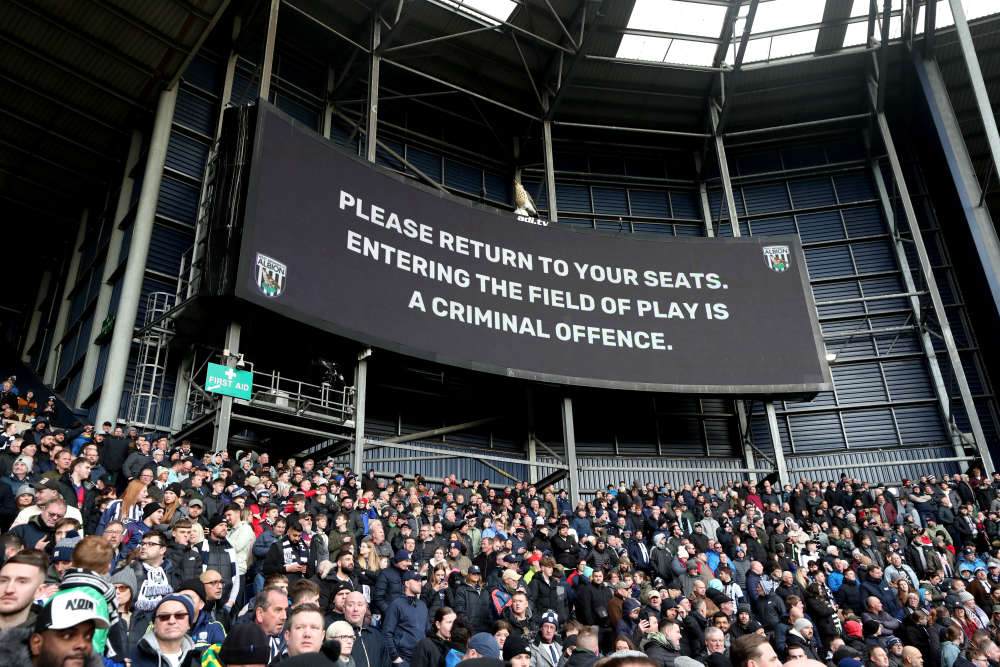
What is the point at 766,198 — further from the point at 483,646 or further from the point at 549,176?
the point at 483,646

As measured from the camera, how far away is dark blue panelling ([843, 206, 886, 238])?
98.2 feet

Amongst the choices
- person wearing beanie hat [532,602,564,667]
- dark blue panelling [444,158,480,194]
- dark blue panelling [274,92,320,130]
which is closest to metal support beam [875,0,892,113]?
dark blue panelling [444,158,480,194]

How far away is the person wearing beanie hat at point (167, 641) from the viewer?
493cm

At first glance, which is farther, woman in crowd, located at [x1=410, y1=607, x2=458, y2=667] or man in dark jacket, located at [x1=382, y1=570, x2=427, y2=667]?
man in dark jacket, located at [x1=382, y1=570, x2=427, y2=667]

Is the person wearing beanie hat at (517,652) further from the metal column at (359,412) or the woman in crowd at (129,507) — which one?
the metal column at (359,412)

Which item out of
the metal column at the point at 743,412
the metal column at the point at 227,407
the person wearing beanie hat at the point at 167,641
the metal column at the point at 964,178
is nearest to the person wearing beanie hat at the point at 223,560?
the person wearing beanie hat at the point at 167,641

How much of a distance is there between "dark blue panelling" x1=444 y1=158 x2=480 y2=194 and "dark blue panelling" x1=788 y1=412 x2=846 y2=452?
13592 millimetres

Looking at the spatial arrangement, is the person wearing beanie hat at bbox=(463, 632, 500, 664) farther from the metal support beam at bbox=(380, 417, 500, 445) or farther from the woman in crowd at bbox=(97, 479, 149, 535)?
the metal support beam at bbox=(380, 417, 500, 445)

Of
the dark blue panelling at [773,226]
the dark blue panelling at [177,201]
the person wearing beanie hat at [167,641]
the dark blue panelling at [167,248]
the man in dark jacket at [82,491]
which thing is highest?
the dark blue panelling at [773,226]

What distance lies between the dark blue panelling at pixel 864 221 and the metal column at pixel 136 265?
23.5m

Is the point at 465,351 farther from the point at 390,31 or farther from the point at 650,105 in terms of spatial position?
the point at 650,105

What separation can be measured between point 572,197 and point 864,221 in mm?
10819

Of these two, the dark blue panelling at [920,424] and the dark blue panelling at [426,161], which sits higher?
the dark blue panelling at [426,161]

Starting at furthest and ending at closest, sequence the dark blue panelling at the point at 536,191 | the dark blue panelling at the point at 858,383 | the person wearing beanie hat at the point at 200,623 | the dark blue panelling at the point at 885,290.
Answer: the dark blue panelling at the point at 536,191, the dark blue panelling at the point at 885,290, the dark blue panelling at the point at 858,383, the person wearing beanie hat at the point at 200,623
